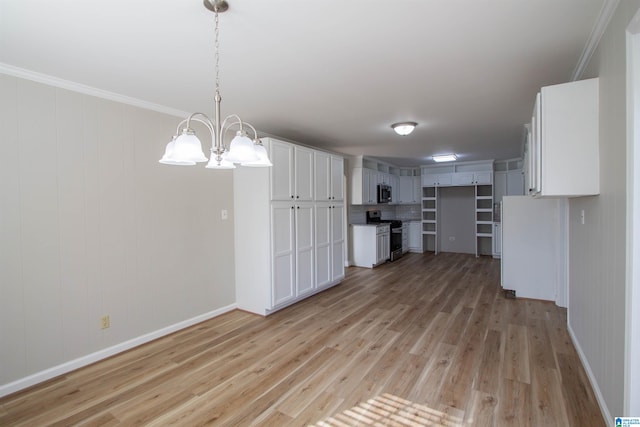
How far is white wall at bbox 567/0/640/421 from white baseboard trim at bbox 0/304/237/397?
3.59m

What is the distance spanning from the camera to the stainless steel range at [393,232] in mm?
7148

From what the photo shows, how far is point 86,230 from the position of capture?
9.00ft

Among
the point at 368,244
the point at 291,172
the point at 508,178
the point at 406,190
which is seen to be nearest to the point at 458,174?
the point at 508,178

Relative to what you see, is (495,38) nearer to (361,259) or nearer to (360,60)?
(360,60)

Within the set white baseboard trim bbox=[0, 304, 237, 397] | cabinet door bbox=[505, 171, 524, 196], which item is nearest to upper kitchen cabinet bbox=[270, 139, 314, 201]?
white baseboard trim bbox=[0, 304, 237, 397]

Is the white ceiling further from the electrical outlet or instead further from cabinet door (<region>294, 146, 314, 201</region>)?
the electrical outlet

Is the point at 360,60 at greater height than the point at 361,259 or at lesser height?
greater

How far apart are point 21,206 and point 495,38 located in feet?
11.8

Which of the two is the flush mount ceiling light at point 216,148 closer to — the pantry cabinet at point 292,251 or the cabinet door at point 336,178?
the pantry cabinet at point 292,251

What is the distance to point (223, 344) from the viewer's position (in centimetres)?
310

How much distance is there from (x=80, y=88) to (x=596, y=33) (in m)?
3.83

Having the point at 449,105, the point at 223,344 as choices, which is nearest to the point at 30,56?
the point at 223,344

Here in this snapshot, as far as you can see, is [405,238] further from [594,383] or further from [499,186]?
[594,383]

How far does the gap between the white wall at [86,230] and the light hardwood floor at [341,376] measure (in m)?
0.28
